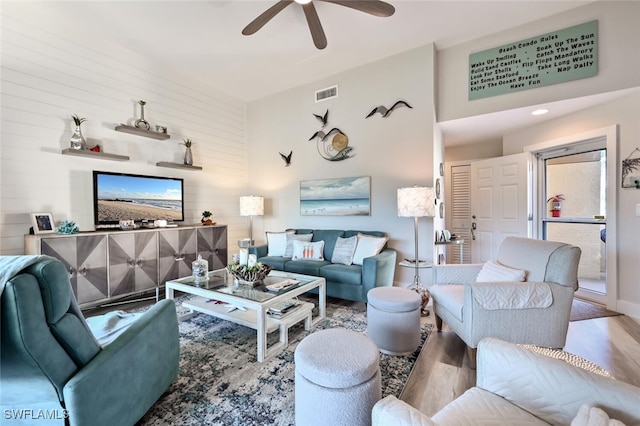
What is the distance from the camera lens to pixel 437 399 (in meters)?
1.63

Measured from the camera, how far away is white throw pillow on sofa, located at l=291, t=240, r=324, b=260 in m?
3.77

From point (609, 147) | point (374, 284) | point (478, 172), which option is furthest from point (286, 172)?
point (609, 147)

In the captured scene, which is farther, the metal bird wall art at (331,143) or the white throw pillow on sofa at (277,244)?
the metal bird wall art at (331,143)

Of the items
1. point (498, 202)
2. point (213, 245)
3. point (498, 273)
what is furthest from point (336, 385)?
point (498, 202)

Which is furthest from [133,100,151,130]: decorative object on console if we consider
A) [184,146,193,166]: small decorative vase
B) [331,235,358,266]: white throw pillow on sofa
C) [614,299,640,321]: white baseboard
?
[614,299,640,321]: white baseboard

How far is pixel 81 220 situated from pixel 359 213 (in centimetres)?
358

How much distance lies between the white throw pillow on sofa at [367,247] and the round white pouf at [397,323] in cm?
122

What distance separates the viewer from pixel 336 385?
119 centimetres

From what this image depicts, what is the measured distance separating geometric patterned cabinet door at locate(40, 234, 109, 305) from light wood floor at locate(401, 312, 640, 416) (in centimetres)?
327

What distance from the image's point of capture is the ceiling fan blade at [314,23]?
2.45m

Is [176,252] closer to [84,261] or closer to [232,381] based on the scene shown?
[84,261]

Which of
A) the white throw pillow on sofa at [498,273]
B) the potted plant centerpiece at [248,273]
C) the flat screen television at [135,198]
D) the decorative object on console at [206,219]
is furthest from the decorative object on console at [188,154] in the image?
the white throw pillow on sofa at [498,273]

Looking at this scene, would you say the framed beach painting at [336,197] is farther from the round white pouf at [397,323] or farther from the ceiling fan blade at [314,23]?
the round white pouf at [397,323]

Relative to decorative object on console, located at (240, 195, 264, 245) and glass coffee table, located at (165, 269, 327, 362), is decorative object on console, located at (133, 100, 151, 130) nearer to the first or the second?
decorative object on console, located at (240, 195, 264, 245)
